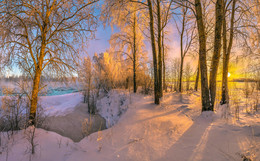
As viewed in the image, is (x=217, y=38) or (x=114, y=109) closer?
(x=217, y=38)

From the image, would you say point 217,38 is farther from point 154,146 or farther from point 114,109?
point 114,109

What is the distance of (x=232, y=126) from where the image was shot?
2.86 metres

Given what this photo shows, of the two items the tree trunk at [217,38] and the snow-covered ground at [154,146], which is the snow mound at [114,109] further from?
the tree trunk at [217,38]

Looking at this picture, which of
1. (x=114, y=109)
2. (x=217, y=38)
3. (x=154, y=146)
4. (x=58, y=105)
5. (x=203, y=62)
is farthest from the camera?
(x=58, y=105)

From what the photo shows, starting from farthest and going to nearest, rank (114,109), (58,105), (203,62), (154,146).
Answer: (58,105) → (114,109) → (203,62) → (154,146)

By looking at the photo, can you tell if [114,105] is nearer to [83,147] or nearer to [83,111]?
[83,111]

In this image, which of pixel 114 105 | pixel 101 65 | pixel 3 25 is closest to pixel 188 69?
pixel 114 105

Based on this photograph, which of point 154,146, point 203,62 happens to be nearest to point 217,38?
point 203,62

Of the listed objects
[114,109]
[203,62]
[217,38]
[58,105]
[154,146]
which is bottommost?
[58,105]

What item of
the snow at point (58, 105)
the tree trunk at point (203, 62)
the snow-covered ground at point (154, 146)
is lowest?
the snow at point (58, 105)

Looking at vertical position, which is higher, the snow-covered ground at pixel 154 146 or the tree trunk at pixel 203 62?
the tree trunk at pixel 203 62

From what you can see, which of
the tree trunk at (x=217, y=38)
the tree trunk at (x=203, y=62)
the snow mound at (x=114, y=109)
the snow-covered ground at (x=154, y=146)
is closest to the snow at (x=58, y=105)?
→ the snow mound at (x=114, y=109)

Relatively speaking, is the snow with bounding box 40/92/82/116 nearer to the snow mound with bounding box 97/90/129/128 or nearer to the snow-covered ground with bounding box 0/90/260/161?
the snow mound with bounding box 97/90/129/128

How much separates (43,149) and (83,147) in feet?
2.67
